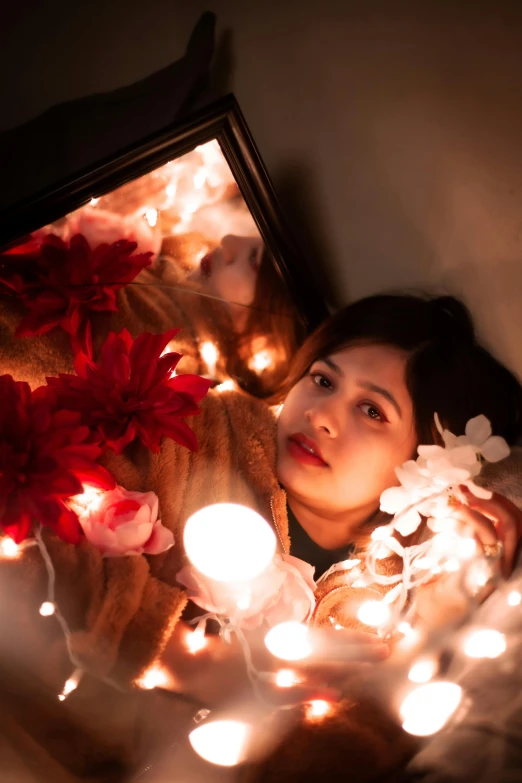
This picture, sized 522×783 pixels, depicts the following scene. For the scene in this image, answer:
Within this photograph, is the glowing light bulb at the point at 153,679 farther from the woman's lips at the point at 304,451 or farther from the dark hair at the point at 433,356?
the dark hair at the point at 433,356

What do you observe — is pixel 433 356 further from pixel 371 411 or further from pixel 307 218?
pixel 307 218

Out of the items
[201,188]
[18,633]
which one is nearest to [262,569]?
[18,633]

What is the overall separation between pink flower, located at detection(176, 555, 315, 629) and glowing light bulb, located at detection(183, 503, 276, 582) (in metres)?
0.01

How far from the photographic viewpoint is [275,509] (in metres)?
0.81

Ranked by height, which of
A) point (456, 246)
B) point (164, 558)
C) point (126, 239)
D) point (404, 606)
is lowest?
point (404, 606)

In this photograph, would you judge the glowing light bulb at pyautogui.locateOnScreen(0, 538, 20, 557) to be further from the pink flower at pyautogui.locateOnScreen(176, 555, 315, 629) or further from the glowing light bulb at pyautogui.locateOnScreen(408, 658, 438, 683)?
the glowing light bulb at pyautogui.locateOnScreen(408, 658, 438, 683)

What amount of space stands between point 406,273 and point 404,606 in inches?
17.1

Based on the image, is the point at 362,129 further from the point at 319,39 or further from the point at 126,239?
the point at 126,239

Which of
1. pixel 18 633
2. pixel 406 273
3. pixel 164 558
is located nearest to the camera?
pixel 18 633

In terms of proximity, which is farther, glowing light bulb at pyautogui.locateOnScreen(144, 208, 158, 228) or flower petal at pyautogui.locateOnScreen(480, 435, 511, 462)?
glowing light bulb at pyautogui.locateOnScreen(144, 208, 158, 228)

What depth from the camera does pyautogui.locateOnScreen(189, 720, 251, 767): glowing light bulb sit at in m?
0.57

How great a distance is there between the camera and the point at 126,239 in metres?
0.88

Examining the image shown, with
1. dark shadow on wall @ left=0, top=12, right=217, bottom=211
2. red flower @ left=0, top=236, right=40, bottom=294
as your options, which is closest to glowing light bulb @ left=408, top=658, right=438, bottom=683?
red flower @ left=0, top=236, right=40, bottom=294

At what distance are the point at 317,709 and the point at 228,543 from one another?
0.55ft
